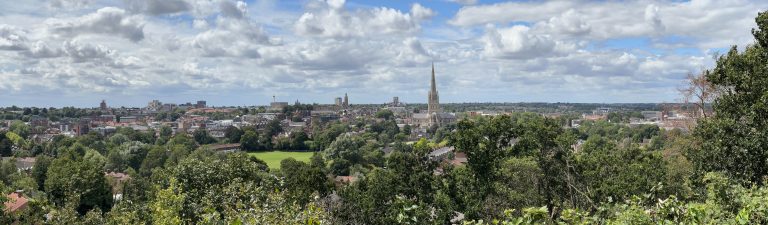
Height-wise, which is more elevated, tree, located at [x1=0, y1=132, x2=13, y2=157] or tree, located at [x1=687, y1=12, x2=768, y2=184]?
tree, located at [x1=687, y1=12, x2=768, y2=184]

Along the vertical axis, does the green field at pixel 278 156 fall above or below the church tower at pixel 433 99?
below

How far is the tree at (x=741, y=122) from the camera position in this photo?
11281 millimetres

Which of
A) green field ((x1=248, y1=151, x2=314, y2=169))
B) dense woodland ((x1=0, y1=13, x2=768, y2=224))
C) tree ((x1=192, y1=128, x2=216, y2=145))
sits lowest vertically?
green field ((x1=248, y1=151, x2=314, y2=169))

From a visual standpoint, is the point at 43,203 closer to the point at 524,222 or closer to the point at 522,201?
the point at 522,201

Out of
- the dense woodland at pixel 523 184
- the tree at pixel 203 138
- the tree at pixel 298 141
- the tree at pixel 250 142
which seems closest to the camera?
the dense woodland at pixel 523 184

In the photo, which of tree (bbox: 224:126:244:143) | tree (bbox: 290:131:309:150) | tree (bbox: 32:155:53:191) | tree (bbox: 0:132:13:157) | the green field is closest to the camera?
tree (bbox: 32:155:53:191)

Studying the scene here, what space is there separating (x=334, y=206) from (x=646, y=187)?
39.3 ft

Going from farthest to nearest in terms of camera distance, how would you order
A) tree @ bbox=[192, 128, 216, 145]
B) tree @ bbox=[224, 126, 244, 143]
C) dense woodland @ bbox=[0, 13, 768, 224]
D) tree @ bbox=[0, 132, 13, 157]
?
tree @ bbox=[192, 128, 216, 145] → tree @ bbox=[224, 126, 244, 143] → tree @ bbox=[0, 132, 13, 157] → dense woodland @ bbox=[0, 13, 768, 224]

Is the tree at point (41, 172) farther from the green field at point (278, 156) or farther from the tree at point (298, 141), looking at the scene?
the tree at point (298, 141)

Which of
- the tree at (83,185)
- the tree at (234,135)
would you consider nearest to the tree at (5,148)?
the tree at (234,135)

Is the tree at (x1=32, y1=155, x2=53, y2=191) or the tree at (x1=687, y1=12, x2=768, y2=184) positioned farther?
the tree at (x1=32, y1=155, x2=53, y2=191)

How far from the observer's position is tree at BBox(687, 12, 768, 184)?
11281mm

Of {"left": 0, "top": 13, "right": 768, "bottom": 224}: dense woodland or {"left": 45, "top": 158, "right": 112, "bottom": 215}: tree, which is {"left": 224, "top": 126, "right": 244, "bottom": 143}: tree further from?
{"left": 0, "top": 13, "right": 768, "bottom": 224}: dense woodland

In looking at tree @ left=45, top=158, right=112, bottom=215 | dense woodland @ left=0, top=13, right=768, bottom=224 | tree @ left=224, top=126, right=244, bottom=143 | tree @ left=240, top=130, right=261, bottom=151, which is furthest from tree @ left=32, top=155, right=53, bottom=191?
tree @ left=224, top=126, right=244, bottom=143
